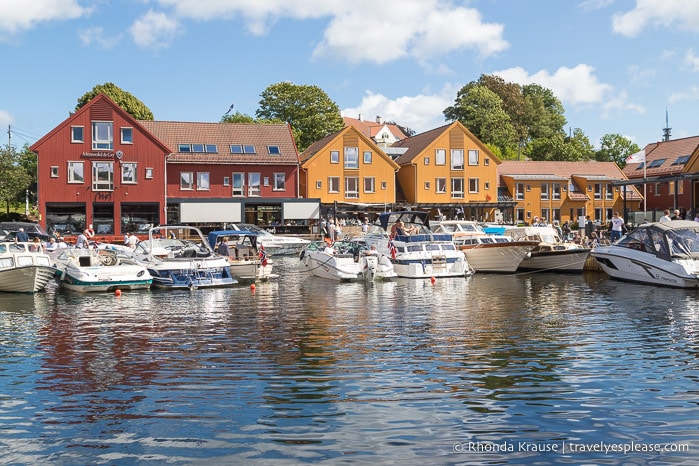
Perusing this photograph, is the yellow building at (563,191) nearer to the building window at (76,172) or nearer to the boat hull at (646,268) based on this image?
the building window at (76,172)

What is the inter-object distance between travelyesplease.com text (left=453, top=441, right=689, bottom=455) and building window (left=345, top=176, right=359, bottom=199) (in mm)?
60042

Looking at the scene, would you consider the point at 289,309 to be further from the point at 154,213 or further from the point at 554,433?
the point at 154,213

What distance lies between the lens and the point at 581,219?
2013 inches

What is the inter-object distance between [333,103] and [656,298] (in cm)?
6837

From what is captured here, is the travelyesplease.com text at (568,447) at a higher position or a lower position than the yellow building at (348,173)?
lower

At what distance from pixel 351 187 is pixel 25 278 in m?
45.1

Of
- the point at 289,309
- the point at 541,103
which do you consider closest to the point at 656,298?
the point at 289,309

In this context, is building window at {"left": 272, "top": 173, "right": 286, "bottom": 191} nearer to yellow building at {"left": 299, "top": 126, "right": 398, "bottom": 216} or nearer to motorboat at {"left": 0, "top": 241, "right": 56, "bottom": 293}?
yellow building at {"left": 299, "top": 126, "right": 398, "bottom": 216}

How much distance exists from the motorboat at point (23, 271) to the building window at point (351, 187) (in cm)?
4358

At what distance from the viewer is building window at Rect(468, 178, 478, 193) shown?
72.6 m

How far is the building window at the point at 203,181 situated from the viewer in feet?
207

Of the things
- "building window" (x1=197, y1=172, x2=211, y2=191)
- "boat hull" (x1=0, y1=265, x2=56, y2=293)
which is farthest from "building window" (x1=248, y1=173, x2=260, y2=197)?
"boat hull" (x1=0, y1=265, x2=56, y2=293)

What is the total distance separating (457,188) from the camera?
237 feet

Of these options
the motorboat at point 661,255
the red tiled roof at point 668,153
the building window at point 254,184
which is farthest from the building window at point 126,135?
the red tiled roof at point 668,153
